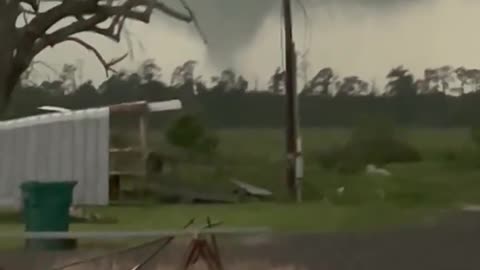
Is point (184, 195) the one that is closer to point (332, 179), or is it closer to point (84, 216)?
point (84, 216)

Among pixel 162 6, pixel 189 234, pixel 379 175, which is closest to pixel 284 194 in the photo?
pixel 379 175

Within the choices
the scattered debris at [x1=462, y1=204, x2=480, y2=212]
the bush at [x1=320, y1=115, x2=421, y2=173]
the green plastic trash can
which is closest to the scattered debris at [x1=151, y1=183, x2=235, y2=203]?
the bush at [x1=320, y1=115, x2=421, y2=173]

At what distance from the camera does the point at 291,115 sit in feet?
56.5

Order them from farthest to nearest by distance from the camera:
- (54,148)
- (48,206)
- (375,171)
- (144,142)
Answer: (144,142) < (54,148) < (375,171) < (48,206)

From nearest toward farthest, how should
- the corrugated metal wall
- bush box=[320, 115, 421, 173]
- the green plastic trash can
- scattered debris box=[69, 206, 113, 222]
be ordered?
the green plastic trash can → scattered debris box=[69, 206, 113, 222] → the corrugated metal wall → bush box=[320, 115, 421, 173]

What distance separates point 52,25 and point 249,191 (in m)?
4.44

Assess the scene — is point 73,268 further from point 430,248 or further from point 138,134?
point 138,134

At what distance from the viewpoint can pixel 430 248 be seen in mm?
12461

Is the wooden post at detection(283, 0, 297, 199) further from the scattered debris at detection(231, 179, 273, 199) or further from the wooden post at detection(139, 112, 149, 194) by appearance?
the wooden post at detection(139, 112, 149, 194)

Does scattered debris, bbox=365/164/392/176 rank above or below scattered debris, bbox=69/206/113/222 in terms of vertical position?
above

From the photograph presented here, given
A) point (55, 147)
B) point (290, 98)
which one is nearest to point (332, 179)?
point (290, 98)

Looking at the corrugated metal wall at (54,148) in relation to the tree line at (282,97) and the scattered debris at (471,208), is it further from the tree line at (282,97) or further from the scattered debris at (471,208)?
the scattered debris at (471,208)

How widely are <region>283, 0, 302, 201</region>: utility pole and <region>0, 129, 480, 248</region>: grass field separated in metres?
0.14

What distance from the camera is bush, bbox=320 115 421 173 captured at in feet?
54.8
